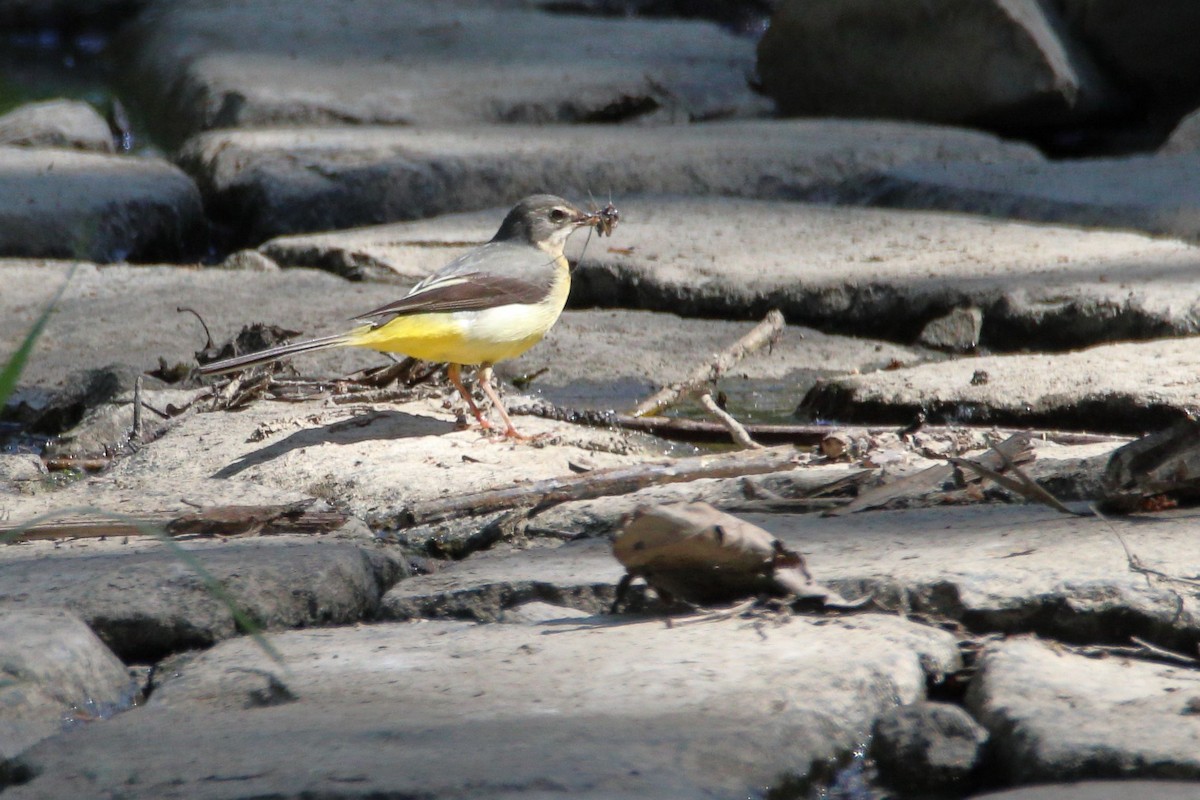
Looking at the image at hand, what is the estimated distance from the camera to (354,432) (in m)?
3.43

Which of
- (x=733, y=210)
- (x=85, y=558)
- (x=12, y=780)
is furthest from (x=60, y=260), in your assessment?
(x=12, y=780)

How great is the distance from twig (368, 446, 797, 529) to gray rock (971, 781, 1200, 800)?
1.27 meters

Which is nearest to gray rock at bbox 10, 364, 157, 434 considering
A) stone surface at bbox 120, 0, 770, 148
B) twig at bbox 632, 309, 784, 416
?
twig at bbox 632, 309, 784, 416

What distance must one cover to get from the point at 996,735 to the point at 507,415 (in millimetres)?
2131

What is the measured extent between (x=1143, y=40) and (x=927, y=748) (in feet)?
24.9

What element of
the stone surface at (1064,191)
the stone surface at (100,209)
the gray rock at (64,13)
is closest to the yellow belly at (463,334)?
the stone surface at (100,209)

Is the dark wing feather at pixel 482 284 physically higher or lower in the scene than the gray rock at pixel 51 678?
lower

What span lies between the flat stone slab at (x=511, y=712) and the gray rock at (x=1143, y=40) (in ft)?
23.7

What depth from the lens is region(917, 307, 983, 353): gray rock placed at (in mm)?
4527

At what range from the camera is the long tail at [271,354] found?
3.41 m

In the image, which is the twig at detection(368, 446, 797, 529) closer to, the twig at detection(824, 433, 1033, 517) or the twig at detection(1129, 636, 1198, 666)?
the twig at detection(824, 433, 1033, 517)

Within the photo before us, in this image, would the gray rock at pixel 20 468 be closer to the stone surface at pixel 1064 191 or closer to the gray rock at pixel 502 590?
the gray rock at pixel 502 590

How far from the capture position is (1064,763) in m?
1.64

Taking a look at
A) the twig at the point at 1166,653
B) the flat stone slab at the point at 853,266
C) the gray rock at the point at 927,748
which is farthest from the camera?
the flat stone slab at the point at 853,266
